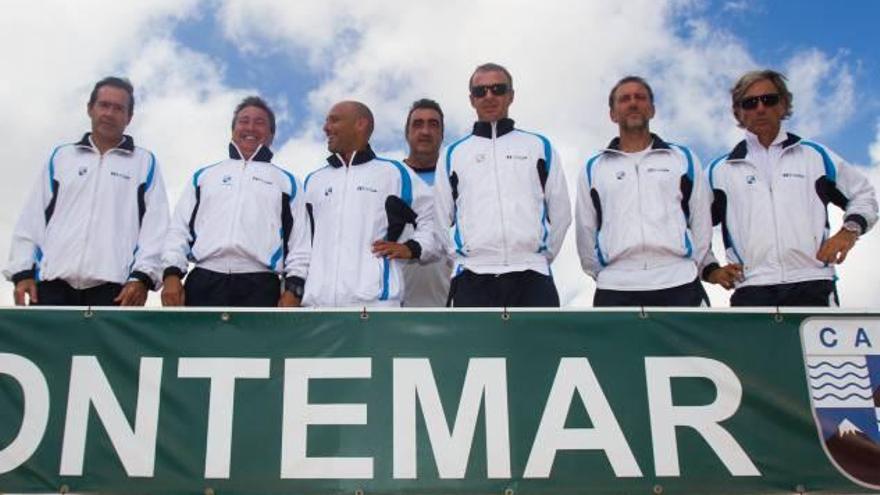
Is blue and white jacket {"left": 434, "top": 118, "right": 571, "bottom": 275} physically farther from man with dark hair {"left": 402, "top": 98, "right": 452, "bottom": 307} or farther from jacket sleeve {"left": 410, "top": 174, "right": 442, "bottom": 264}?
man with dark hair {"left": 402, "top": 98, "right": 452, "bottom": 307}

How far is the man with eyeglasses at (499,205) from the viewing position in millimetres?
5410

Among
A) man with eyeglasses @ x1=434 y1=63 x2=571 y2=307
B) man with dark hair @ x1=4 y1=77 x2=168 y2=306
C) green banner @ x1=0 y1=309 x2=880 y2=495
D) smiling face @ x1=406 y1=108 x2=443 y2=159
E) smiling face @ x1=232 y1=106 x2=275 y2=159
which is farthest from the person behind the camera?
smiling face @ x1=406 y1=108 x2=443 y2=159

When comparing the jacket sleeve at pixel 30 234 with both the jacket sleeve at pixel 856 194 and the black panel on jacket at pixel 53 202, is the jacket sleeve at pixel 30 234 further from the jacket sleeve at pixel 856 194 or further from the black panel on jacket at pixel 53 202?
the jacket sleeve at pixel 856 194

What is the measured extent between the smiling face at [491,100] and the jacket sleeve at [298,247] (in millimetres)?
1446

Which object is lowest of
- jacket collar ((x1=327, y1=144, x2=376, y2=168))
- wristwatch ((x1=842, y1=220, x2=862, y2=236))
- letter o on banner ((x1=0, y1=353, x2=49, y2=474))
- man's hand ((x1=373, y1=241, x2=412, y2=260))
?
letter o on banner ((x1=0, y1=353, x2=49, y2=474))

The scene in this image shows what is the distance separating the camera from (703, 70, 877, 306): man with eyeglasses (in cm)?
552

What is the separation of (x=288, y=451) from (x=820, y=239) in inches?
148

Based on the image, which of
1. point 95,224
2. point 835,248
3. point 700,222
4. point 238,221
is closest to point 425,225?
point 238,221

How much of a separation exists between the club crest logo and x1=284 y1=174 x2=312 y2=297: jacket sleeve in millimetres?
3232

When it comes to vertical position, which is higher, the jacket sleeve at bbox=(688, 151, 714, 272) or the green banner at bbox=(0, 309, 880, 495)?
the jacket sleeve at bbox=(688, 151, 714, 272)

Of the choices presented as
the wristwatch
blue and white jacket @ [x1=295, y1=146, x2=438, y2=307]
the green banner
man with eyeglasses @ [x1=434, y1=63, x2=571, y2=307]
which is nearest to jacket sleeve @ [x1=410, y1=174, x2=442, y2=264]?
blue and white jacket @ [x1=295, y1=146, x2=438, y2=307]

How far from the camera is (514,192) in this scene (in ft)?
18.3

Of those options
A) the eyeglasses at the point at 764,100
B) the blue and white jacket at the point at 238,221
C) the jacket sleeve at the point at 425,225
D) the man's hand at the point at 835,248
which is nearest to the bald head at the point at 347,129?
the blue and white jacket at the point at 238,221

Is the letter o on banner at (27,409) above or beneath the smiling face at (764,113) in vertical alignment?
beneath
